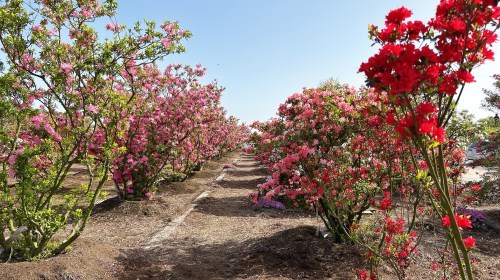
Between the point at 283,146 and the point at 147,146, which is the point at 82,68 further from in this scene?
the point at 147,146

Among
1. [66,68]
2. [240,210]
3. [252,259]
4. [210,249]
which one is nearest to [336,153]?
[252,259]

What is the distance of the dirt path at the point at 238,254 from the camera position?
5391mm

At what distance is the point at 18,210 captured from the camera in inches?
186

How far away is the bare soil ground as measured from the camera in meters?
5.23

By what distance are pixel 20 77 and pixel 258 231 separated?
216 inches

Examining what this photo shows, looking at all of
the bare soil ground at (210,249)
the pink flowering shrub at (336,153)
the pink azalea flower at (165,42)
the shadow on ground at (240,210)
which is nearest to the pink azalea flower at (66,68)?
the pink azalea flower at (165,42)

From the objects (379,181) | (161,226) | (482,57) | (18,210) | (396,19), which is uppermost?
(396,19)

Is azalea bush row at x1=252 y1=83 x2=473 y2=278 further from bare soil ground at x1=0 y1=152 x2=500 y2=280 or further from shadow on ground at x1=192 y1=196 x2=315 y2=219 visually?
shadow on ground at x1=192 y1=196 x2=315 y2=219

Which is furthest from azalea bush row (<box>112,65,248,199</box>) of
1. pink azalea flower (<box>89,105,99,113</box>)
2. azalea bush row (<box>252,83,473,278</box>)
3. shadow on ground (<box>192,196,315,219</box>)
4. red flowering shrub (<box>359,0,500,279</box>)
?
red flowering shrub (<box>359,0,500,279</box>)

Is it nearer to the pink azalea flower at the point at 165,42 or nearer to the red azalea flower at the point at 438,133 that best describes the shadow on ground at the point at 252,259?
the red azalea flower at the point at 438,133

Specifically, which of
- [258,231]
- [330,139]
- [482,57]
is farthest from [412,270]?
[482,57]

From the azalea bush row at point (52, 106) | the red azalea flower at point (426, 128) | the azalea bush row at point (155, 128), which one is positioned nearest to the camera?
the red azalea flower at point (426, 128)

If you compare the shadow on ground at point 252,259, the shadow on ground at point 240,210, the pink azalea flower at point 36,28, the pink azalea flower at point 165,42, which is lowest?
the shadow on ground at point 252,259

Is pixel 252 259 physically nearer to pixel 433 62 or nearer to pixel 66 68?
pixel 66 68
